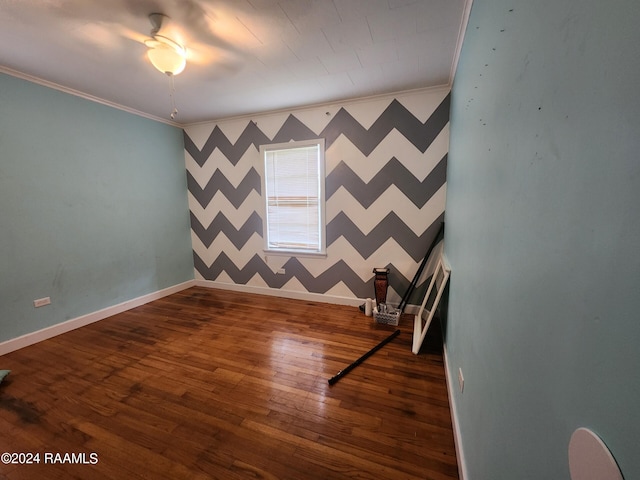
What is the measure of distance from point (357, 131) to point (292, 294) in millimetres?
2350

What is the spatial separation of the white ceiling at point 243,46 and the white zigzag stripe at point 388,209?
1.14 meters

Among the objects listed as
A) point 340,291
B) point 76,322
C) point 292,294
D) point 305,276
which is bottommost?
point 76,322

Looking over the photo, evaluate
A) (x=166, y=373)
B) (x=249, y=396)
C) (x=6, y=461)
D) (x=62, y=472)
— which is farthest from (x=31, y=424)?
(x=249, y=396)

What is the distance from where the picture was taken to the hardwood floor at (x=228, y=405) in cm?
132

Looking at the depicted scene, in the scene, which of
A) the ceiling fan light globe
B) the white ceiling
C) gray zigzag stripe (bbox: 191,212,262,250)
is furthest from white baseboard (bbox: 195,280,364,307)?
the ceiling fan light globe

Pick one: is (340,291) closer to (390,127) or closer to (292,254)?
(292,254)

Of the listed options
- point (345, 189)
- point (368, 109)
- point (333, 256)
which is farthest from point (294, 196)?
point (368, 109)

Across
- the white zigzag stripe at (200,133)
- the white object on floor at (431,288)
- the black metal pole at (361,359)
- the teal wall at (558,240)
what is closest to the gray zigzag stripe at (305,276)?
the white object on floor at (431,288)

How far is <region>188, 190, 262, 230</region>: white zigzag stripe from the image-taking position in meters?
3.62

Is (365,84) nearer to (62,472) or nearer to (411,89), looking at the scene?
(411,89)

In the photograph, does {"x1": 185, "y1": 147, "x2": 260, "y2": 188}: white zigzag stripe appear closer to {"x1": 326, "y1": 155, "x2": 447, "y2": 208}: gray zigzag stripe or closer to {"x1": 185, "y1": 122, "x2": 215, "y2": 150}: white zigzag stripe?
{"x1": 185, "y1": 122, "x2": 215, "y2": 150}: white zigzag stripe

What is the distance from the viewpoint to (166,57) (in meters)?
1.79

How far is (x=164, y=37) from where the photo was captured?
68.9 inches

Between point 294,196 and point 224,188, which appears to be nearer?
point 294,196
